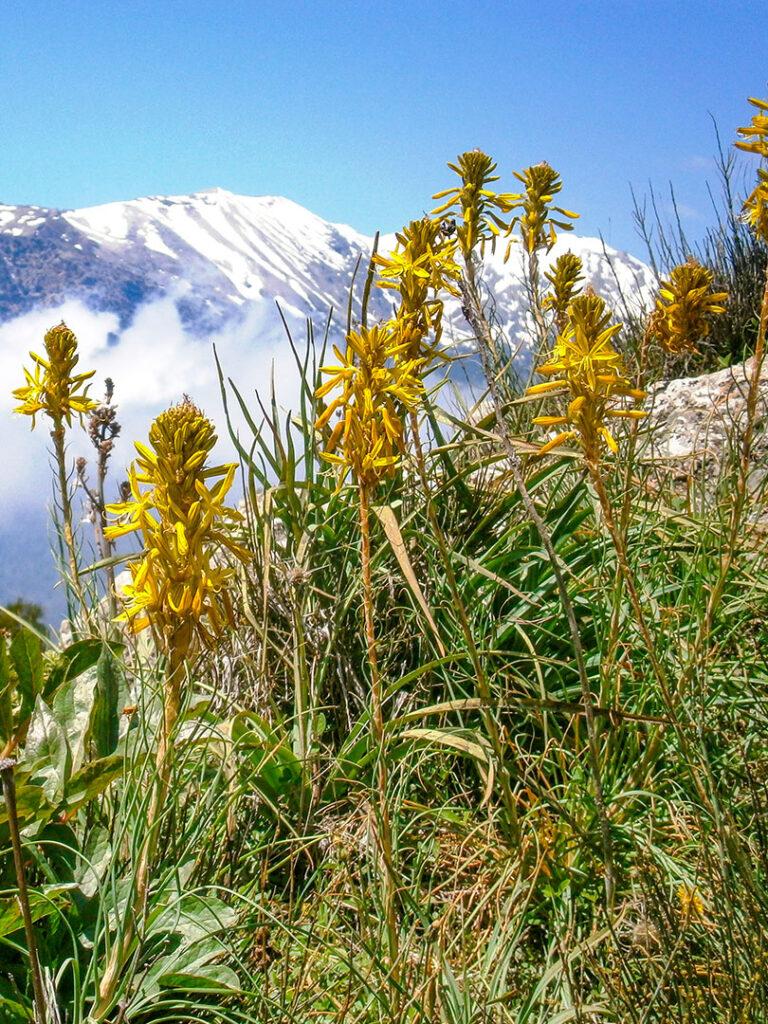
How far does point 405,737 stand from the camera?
6.60 feet

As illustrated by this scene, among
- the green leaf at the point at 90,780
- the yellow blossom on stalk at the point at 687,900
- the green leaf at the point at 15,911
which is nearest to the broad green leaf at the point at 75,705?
the green leaf at the point at 90,780

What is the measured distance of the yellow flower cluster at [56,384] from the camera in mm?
2570

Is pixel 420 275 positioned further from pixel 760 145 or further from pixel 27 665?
pixel 27 665

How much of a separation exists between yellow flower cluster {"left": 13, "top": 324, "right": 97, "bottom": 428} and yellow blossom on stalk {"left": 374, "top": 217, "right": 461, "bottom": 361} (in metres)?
Result: 1.10

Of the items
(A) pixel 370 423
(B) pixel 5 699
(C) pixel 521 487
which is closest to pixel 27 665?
(B) pixel 5 699

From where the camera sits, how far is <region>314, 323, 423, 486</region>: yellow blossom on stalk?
1544 mm

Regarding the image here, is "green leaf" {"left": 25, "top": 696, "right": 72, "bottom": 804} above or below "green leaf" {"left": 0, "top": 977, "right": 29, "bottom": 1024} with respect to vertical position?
above

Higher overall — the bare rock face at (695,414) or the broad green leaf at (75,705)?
the bare rock face at (695,414)

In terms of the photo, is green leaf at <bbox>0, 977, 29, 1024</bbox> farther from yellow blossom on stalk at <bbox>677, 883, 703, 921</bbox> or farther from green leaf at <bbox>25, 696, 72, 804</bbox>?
yellow blossom on stalk at <bbox>677, 883, 703, 921</bbox>

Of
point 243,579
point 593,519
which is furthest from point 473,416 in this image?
point 243,579

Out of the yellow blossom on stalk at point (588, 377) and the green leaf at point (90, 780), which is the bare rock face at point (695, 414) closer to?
the yellow blossom on stalk at point (588, 377)

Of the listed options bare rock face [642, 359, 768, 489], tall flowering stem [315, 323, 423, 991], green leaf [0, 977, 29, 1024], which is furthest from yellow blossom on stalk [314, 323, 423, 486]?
bare rock face [642, 359, 768, 489]

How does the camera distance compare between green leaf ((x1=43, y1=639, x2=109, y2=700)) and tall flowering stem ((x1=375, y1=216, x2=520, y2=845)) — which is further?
green leaf ((x1=43, y1=639, x2=109, y2=700))

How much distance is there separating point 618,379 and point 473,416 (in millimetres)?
2049
